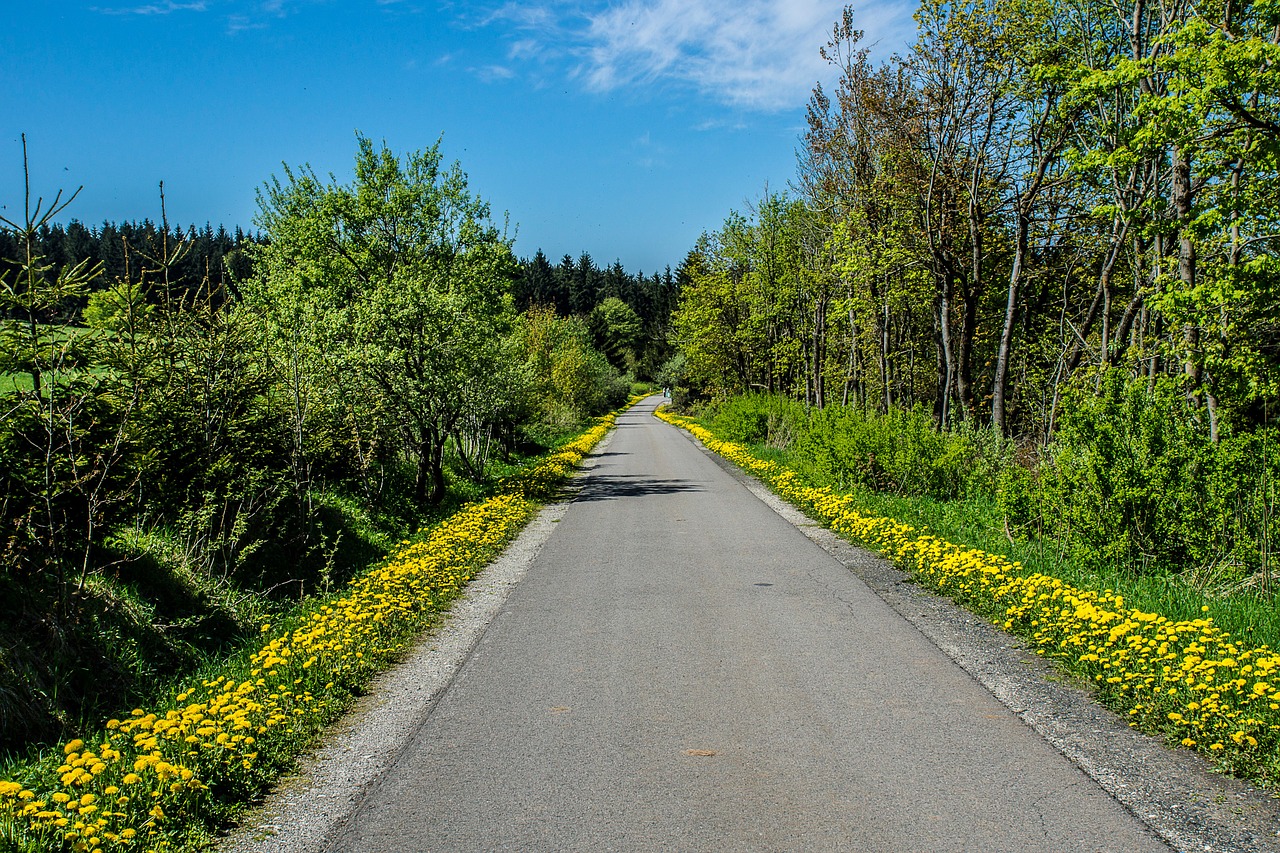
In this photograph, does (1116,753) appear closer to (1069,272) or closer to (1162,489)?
(1162,489)

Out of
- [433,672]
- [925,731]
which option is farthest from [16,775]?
[925,731]

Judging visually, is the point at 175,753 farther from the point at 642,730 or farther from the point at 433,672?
the point at 642,730

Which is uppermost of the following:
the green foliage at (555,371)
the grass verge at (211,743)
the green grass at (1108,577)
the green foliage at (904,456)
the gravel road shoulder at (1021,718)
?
the green foliage at (555,371)

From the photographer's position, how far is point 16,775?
4.70 m

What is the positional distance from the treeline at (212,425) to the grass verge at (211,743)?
708 millimetres

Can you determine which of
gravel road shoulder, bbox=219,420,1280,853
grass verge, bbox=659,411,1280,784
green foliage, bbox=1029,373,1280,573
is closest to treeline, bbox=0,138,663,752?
gravel road shoulder, bbox=219,420,1280,853

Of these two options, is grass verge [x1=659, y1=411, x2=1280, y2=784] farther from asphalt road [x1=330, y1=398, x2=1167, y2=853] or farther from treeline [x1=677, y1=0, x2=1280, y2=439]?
treeline [x1=677, y1=0, x2=1280, y2=439]

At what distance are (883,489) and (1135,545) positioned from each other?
7368 mm

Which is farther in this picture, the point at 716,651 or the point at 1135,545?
the point at 1135,545

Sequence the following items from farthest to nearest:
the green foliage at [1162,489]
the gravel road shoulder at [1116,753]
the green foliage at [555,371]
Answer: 1. the green foliage at [555,371]
2. the green foliage at [1162,489]
3. the gravel road shoulder at [1116,753]

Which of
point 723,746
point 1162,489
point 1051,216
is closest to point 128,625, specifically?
point 723,746

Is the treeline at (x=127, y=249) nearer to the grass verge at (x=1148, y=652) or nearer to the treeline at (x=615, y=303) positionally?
the grass verge at (x=1148, y=652)

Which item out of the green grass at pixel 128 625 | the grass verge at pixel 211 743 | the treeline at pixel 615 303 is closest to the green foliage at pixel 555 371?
the green grass at pixel 128 625

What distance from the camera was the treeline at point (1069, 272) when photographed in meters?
8.83
